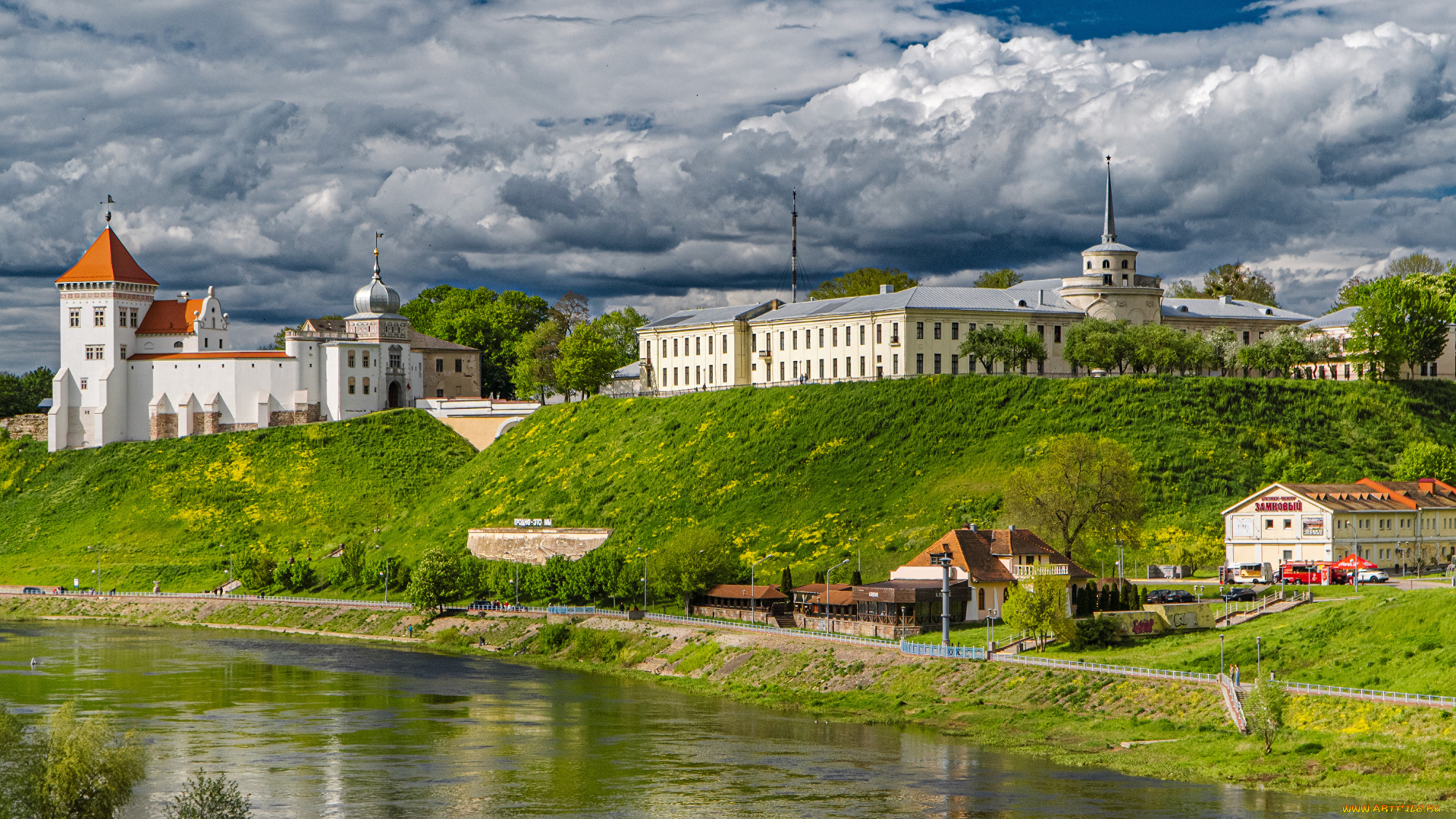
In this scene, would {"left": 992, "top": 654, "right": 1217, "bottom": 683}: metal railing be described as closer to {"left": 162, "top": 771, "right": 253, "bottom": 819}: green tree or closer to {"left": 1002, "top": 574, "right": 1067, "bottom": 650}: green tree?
{"left": 1002, "top": 574, "right": 1067, "bottom": 650}: green tree

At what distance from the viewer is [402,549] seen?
426 feet

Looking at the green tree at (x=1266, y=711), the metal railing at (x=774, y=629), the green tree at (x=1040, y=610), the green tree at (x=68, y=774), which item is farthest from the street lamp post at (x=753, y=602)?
the green tree at (x=68, y=774)

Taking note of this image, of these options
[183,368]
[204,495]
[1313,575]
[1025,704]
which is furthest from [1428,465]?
[183,368]

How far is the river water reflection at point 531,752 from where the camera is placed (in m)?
54.8

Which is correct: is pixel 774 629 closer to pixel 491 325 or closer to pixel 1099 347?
pixel 1099 347

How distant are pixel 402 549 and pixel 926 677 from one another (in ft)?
214

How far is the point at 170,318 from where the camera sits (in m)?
160

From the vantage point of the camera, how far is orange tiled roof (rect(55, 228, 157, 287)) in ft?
517

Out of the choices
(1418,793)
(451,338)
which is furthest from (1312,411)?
(451,338)

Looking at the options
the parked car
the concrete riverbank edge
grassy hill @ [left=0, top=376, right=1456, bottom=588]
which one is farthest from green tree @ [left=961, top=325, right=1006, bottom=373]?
the parked car

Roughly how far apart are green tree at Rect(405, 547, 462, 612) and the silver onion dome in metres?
51.4

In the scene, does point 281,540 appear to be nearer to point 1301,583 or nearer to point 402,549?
point 402,549

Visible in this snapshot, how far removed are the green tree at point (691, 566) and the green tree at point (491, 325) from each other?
77804 mm

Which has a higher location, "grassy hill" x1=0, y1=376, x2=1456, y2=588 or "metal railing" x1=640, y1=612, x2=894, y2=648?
"grassy hill" x1=0, y1=376, x2=1456, y2=588
